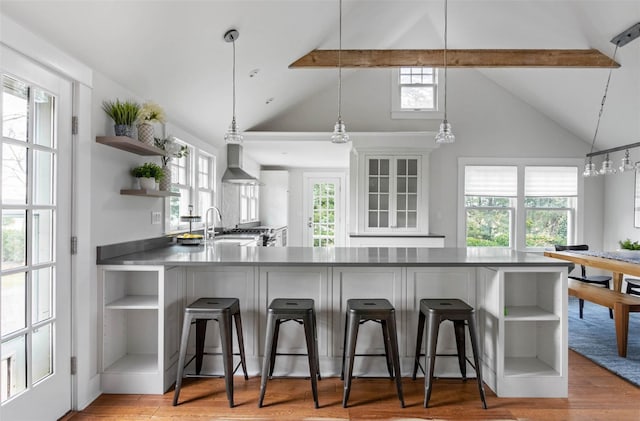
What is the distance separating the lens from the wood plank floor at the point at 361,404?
7.67 feet

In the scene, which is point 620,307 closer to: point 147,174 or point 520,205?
point 520,205

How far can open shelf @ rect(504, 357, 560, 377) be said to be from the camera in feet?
8.58

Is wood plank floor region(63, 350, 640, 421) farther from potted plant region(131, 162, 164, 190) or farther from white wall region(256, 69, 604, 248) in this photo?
white wall region(256, 69, 604, 248)

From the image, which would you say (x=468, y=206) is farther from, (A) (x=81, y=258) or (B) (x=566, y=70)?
(A) (x=81, y=258)

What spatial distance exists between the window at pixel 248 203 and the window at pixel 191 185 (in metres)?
1.52

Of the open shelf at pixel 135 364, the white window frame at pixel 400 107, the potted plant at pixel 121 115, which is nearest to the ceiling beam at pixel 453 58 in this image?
the white window frame at pixel 400 107

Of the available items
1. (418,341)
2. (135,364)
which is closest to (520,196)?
(418,341)

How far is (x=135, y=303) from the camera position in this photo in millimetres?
2639

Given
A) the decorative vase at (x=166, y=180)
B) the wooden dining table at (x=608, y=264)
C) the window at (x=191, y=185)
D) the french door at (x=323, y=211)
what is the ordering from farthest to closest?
1. the french door at (x=323, y=211)
2. the window at (x=191, y=185)
3. the wooden dining table at (x=608, y=264)
4. the decorative vase at (x=166, y=180)

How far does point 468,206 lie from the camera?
20.5ft

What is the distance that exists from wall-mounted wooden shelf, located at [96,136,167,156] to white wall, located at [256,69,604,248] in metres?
3.41

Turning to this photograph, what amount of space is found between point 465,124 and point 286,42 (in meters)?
3.59

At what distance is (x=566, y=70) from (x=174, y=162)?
16.0 feet

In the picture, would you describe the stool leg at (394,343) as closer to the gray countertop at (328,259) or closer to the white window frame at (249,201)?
the gray countertop at (328,259)
